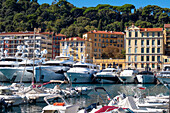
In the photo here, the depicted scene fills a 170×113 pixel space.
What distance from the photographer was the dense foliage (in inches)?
5261

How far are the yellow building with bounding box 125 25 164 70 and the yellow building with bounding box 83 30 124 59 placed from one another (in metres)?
25.0

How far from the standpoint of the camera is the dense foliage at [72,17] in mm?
133625

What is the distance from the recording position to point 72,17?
156 m

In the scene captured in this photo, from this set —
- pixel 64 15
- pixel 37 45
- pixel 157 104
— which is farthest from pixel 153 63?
pixel 64 15

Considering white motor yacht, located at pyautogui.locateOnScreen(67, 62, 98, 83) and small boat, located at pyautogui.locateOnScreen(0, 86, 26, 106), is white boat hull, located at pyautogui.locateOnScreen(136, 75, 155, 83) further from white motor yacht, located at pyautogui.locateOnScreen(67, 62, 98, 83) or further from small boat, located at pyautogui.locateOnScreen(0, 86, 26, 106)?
small boat, located at pyautogui.locateOnScreen(0, 86, 26, 106)

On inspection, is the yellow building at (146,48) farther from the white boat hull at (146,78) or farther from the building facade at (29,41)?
the building facade at (29,41)

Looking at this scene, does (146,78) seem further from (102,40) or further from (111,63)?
(102,40)

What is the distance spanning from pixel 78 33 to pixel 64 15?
36.3m

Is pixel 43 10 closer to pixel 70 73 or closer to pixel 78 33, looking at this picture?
pixel 78 33

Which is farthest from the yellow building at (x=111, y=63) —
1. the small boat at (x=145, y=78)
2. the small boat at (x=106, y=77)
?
the small boat at (x=106, y=77)

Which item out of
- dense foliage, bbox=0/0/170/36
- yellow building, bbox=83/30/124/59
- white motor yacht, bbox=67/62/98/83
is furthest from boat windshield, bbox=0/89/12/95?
dense foliage, bbox=0/0/170/36

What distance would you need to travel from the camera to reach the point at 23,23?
13175cm

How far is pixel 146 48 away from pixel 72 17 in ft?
252

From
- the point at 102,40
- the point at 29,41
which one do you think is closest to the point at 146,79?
the point at 102,40
